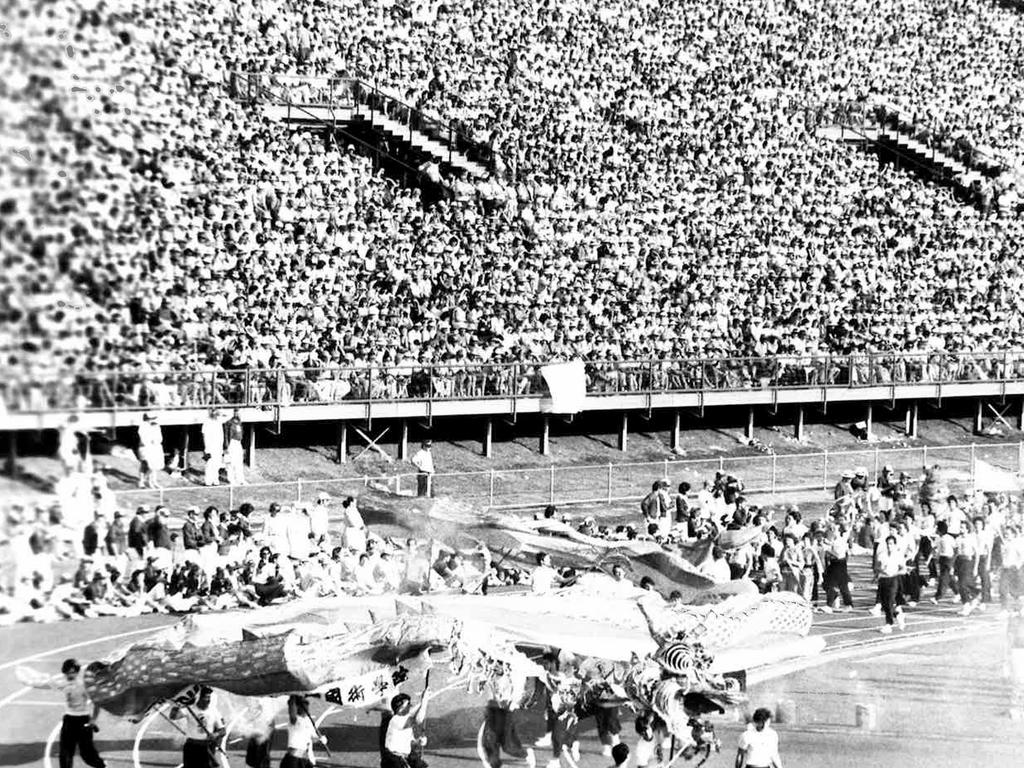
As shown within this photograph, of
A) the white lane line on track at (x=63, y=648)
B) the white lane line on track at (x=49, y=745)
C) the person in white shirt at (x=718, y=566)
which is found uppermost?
the person in white shirt at (x=718, y=566)

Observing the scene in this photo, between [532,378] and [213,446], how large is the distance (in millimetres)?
7293

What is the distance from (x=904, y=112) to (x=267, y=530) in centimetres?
2885

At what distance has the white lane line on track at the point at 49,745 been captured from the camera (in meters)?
21.0

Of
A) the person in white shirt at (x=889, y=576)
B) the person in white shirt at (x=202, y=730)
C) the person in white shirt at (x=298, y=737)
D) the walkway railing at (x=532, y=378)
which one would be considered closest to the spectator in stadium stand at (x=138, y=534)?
the walkway railing at (x=532, y=378)

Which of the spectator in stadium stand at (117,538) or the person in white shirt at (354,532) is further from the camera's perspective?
the person in white shirt at (354,532)

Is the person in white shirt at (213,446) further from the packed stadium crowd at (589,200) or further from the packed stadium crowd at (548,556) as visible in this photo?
the packed stadium crowd at (548,556)

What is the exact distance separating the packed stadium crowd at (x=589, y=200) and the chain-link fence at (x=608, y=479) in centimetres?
226

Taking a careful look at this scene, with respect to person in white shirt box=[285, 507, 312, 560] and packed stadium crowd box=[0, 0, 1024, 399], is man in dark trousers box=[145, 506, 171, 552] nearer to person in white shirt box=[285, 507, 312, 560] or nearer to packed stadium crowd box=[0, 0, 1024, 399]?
person in white shirt box=[285, 507, 312, 560]

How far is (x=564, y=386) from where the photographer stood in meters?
37.4

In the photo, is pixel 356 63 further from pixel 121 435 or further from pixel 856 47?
pixel 856 47

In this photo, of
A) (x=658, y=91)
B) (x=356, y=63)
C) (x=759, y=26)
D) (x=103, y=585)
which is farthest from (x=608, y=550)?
(x=759, y=26)

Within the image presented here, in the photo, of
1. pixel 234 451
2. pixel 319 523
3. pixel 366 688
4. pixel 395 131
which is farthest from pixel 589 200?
pixel 366 688

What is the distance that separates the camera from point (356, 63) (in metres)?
42.9

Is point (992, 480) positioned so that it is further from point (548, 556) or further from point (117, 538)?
point (117, 538)
